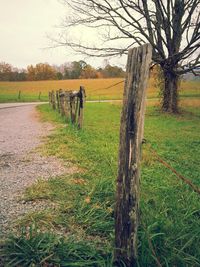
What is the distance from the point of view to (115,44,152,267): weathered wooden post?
2217 millimetres

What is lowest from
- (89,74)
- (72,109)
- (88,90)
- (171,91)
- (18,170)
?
(18,170)

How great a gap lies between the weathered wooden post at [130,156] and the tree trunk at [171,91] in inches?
636

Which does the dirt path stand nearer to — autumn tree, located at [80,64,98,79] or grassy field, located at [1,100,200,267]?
grassy field, located at [1,100,200,267]

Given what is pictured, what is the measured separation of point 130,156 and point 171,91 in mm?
16344

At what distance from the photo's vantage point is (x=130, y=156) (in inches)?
90.7

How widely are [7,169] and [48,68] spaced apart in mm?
82232

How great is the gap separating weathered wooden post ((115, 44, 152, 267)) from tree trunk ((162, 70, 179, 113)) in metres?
16.1

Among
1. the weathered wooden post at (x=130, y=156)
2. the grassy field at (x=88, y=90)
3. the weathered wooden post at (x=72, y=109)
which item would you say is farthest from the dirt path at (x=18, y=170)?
the grassy field at (x=88, y=90)

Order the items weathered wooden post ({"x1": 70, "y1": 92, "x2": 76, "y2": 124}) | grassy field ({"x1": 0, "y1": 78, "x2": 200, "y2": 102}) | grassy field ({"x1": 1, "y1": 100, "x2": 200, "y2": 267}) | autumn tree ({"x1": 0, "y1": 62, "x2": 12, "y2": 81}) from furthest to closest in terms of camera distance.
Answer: autumn tree ({"x1": 0, "y1": 62, "x2": 12, "y2": 81}), grassy field ({"x1": 0, "y1": 78, "x2": 200, "y2": 102}), weathered wooden post ({"x1": 70, "y1": 92, "x2": 76, "y2": 124}), grassy field ({"x1": 1, "y1": 100, "x2": 200, "y2": 267})

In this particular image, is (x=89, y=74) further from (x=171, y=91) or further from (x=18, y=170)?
(x=18, y=170)

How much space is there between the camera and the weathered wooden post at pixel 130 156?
2217 millimetres

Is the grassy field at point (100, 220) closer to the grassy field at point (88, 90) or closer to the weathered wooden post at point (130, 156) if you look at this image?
the weathered wooden post at point (130, 156)

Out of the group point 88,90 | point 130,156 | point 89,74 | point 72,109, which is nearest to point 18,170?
point 130,156

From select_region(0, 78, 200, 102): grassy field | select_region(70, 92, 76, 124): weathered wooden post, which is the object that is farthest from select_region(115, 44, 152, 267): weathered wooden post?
select_region(0, 78, 200, 102): grassy field
